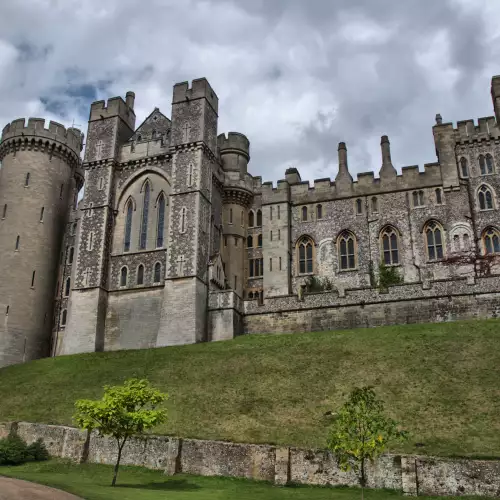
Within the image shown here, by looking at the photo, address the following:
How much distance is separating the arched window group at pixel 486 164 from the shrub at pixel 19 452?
33853 mm

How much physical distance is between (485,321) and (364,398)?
1743 centimetres

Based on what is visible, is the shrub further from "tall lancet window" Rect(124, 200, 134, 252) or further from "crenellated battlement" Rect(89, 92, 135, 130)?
"crenellated battlement" Rect(89, 92, 135, 130)

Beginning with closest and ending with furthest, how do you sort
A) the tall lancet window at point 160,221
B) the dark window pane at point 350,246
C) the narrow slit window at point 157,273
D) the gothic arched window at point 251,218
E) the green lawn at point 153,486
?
the green lawn at point 153,486, the narrow slit window at point 157,273, the tall lancet window at point 160,221, the dark window pane at point 350,246, the gothic arched window at point 251,218

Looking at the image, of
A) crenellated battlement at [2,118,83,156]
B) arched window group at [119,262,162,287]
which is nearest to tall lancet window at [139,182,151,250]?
arched window group at [119,262,162,287]

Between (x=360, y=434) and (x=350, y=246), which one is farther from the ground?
(x=350, y=246)

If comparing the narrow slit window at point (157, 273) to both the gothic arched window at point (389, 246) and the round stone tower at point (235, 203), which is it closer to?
the round stone tower at point (235, 203)

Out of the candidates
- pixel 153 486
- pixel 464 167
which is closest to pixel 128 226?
pixel 464 167

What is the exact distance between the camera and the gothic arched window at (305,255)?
45219 millimetres

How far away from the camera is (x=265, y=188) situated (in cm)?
4772

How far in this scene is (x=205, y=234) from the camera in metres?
41.1

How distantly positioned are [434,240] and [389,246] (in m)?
3.19

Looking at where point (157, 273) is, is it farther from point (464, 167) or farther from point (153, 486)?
point (153, 486)

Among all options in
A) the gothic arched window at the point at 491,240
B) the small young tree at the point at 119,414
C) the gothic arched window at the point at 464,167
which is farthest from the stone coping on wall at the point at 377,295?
the small young tree at the point at 119,414

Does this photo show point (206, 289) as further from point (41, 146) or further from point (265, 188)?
point (41, 146)
